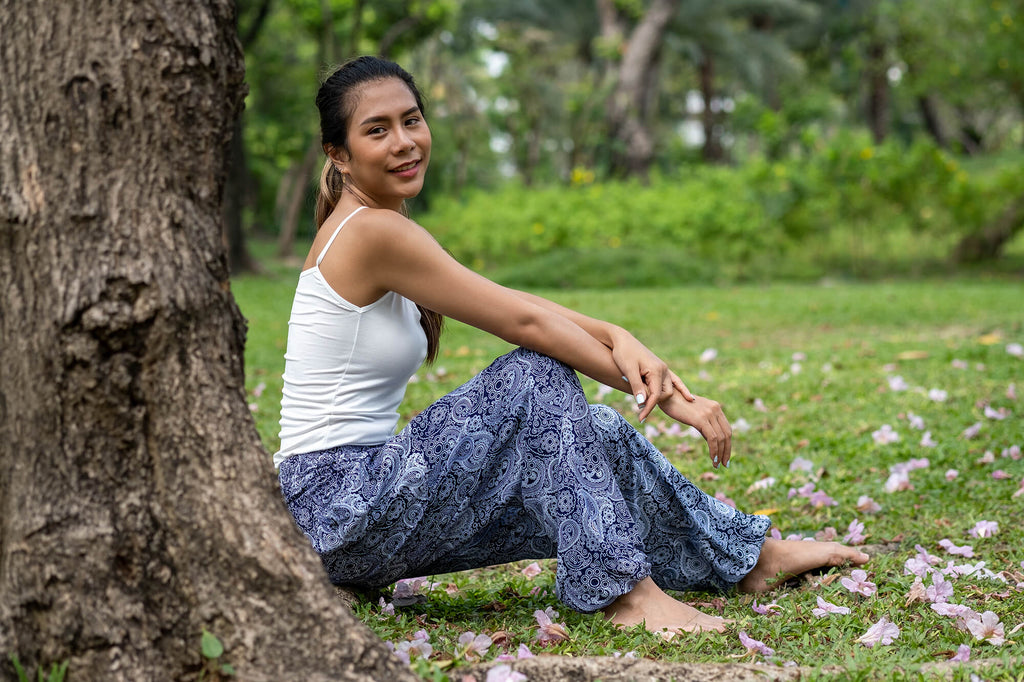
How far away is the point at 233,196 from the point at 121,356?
11695mm

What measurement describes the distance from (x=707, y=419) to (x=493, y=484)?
549 millimetres

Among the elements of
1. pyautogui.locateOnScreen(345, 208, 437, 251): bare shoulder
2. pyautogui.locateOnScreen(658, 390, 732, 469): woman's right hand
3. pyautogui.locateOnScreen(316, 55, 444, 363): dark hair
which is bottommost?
pyautogui.locateOnScreen(658, 390, 732, 469): woman's right hand

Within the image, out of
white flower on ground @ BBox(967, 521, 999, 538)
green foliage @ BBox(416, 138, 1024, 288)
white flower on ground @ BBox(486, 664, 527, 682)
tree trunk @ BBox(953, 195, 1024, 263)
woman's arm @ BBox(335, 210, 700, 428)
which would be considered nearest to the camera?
white flower on ground @ BBox(486, 664, 527, 682)

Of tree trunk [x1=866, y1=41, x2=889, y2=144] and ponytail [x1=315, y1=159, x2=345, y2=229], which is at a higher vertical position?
tree trunk [x1=866, y1=41, x2=889, y2=144]

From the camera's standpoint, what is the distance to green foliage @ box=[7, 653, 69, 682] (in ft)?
5.72

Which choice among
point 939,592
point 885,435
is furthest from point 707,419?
point 885,435

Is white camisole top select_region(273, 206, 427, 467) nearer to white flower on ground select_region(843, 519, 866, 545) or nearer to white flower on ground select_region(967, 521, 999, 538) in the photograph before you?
white flower on ground select_region(843, 519, 866, 545)

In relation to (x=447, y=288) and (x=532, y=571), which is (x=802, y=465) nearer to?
(x=532, y=571)

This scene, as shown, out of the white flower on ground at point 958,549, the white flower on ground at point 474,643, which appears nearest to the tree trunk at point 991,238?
the white flower on ground at point 958,549

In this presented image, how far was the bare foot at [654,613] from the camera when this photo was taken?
2.40 metres

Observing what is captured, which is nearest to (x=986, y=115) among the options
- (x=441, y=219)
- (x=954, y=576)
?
(x=441, y=219)

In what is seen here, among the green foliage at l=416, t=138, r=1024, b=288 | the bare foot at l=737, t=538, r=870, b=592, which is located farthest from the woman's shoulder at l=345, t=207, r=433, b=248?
the green foliage at l=416, t=138, r=1024, b=288

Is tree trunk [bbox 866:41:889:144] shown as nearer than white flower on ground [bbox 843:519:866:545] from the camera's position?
No

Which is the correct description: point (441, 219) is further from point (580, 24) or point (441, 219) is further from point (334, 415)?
point (334, 415)
